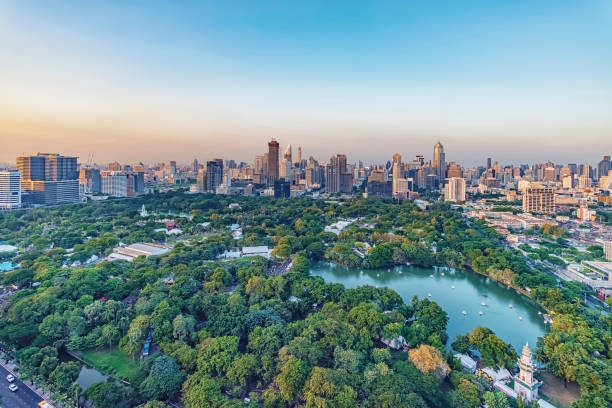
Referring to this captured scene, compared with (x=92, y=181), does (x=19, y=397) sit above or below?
below

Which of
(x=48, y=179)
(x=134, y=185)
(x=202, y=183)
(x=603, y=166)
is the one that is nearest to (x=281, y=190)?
(x=202, y=183)

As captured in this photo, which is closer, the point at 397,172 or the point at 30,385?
the point at 30,385

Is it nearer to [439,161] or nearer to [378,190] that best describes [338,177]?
[378,190]

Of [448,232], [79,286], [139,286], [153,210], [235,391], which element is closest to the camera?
[235,391]

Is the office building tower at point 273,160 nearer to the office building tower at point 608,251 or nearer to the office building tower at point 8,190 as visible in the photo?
the office building tower at point 8,190

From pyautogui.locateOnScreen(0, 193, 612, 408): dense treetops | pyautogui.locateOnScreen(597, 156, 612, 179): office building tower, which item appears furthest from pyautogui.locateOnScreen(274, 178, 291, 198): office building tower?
pyautogui.locateOnScreen(597, 156, 612, 179): office building tower

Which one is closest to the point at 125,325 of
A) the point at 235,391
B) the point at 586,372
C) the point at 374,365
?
the point at 235,391

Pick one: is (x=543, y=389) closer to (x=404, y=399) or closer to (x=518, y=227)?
(x=404, y=399)

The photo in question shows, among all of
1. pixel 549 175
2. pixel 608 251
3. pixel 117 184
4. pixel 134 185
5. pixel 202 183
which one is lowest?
pixel 608 251
